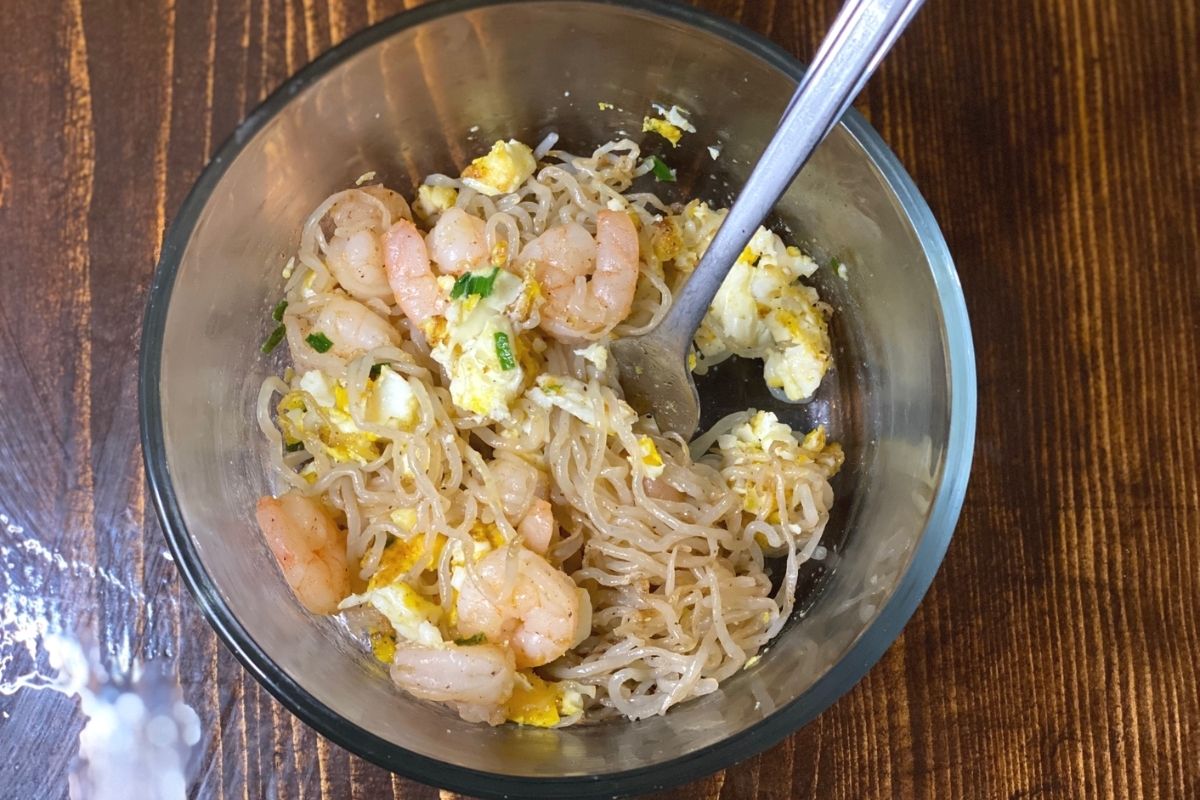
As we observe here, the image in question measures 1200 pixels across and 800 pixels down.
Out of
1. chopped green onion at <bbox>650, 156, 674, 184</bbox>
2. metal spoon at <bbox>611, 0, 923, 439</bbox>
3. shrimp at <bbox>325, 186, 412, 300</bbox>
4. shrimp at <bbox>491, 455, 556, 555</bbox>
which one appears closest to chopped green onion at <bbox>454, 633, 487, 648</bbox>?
shrimp at <bbox>491, 455, 556, 555</bbox>

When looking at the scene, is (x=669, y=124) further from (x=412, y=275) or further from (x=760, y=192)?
(x=412, y=275)

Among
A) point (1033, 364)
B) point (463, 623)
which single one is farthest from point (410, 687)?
point (1033, 364)

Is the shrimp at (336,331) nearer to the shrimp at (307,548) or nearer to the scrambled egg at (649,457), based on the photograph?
the shrimp at (307,548)

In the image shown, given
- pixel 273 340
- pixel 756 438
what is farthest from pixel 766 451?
pixel 273 340

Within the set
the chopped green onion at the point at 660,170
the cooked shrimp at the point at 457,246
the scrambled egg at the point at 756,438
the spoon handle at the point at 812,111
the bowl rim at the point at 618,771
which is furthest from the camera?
the chopped green onion at the point at 660,170

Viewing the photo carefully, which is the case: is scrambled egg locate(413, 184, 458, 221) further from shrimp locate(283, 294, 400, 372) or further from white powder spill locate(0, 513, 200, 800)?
white powder spill locate(0, 513, 200, 800)

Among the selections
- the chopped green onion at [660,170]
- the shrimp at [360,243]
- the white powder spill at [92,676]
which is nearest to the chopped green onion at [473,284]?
the shrimp at [360,243]
